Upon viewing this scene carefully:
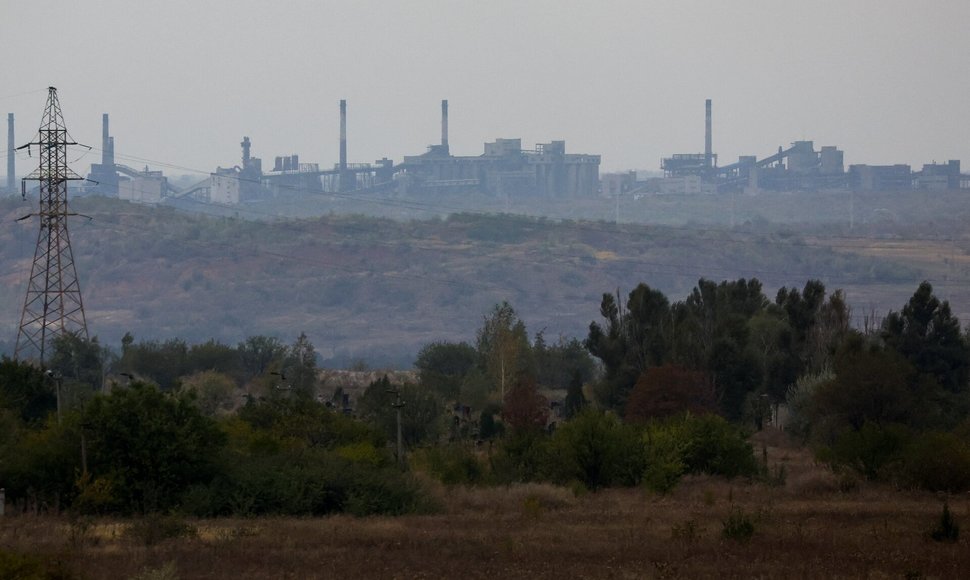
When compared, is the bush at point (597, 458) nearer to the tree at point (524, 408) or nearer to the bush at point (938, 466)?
the bush at point (938, 466)

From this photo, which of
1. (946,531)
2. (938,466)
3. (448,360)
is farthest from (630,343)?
(946,531)

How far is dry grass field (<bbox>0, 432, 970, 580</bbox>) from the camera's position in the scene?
22578 millimetres

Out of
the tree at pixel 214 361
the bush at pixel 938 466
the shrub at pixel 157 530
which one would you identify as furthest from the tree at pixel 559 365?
the shrub at pixel 157 530

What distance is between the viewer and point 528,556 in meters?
24.2

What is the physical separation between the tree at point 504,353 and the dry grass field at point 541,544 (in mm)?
34265

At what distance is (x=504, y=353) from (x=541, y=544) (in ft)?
142

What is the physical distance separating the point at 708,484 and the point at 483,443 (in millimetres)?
11845

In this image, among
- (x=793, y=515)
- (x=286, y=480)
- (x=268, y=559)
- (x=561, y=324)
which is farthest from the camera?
(x=561, y=324)

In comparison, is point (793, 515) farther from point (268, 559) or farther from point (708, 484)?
point (268, 559)

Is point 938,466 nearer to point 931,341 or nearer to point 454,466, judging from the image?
point 454,466

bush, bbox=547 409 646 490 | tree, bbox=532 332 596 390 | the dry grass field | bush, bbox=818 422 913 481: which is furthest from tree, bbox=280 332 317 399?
the dry grass field

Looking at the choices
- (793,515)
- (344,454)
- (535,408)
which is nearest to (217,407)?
(535,408)

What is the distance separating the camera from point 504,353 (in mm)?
68500

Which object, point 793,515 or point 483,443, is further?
point 483,443
